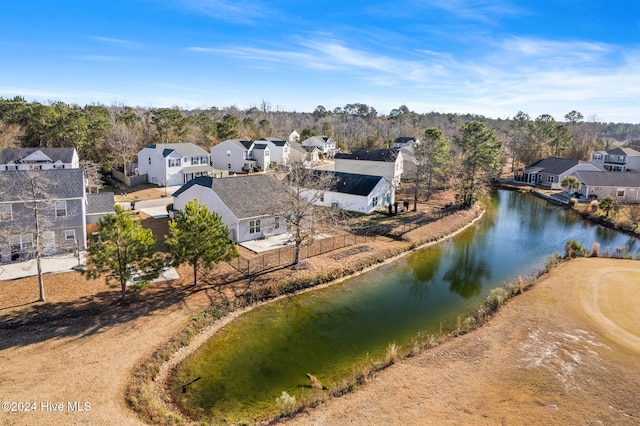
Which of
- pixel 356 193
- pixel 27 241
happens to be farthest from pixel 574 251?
pixel 27 241

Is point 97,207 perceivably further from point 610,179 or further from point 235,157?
point 610,179

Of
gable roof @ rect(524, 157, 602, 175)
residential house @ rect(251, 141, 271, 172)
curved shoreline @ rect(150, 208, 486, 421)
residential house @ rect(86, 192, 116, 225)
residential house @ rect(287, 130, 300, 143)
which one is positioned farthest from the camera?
residential house @ rect(287, 130, 300, 143)

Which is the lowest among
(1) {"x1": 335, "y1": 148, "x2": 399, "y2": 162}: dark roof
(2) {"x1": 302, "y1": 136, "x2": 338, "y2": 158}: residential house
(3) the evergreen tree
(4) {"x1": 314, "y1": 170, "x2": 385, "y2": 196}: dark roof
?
(3) the evergreen tree

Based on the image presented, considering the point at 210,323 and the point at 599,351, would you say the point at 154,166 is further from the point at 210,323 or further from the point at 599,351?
the point at 599,351

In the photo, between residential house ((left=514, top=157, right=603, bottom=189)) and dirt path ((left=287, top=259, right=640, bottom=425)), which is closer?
dirt path ((left=287, top=259, right=640, bottom=425))

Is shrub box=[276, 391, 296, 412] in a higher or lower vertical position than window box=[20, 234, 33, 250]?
lower

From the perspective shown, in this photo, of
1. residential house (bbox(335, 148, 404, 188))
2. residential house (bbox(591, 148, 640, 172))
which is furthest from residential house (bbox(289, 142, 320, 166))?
residential house (bbox(591, 148, 640, 172))

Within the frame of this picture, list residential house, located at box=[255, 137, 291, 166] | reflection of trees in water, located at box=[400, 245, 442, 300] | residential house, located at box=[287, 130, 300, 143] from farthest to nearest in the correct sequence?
residential house, located at box=[287, 130, 300, 143] → residential house, located at box=[255, 137, 291, 166] → reflection of trees in water, located at box=[400, 245, 442, 300]

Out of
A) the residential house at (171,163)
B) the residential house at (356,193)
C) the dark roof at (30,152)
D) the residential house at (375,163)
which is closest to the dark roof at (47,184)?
the residential house at (356,193)

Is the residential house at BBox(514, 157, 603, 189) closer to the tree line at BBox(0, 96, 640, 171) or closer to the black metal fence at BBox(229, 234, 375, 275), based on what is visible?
the tree line at BBox(0, 96, 640, 171)
